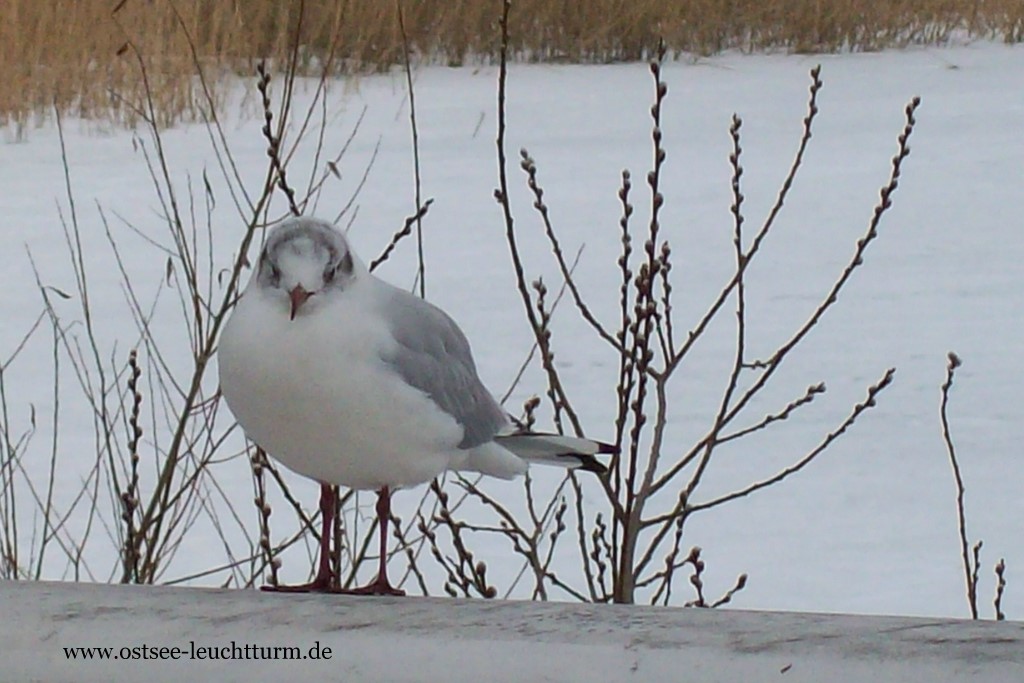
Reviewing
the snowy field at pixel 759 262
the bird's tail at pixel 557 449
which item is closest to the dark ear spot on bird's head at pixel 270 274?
the bird's tail at pixel 557 449

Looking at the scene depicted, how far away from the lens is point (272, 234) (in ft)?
5.40

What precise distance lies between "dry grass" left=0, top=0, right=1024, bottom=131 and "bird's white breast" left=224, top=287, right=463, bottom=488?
406 centimetres

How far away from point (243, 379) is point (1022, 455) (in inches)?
101

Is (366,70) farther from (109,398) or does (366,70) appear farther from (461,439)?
(461,439)

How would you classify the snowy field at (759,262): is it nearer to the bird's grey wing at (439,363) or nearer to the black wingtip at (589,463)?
the black wingtip at (589,463)

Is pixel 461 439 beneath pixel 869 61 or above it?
beneath

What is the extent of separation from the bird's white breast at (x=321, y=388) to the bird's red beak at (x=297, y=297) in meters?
0.01

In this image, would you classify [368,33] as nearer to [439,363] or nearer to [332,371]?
[439,363]

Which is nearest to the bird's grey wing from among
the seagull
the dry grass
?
the seagull

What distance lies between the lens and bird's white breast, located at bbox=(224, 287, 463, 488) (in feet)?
5.14

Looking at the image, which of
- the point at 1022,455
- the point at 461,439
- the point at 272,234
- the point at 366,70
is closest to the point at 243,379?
the point at 272,234

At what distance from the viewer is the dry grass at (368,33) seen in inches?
277

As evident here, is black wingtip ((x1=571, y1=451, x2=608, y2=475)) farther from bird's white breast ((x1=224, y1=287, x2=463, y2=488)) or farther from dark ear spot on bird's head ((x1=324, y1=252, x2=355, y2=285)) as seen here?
dark ear spot on bird's head ((x1=324, y1=252, x2=355, y2=285))

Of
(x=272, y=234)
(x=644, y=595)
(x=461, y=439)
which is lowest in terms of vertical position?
(x=644, y=595)
